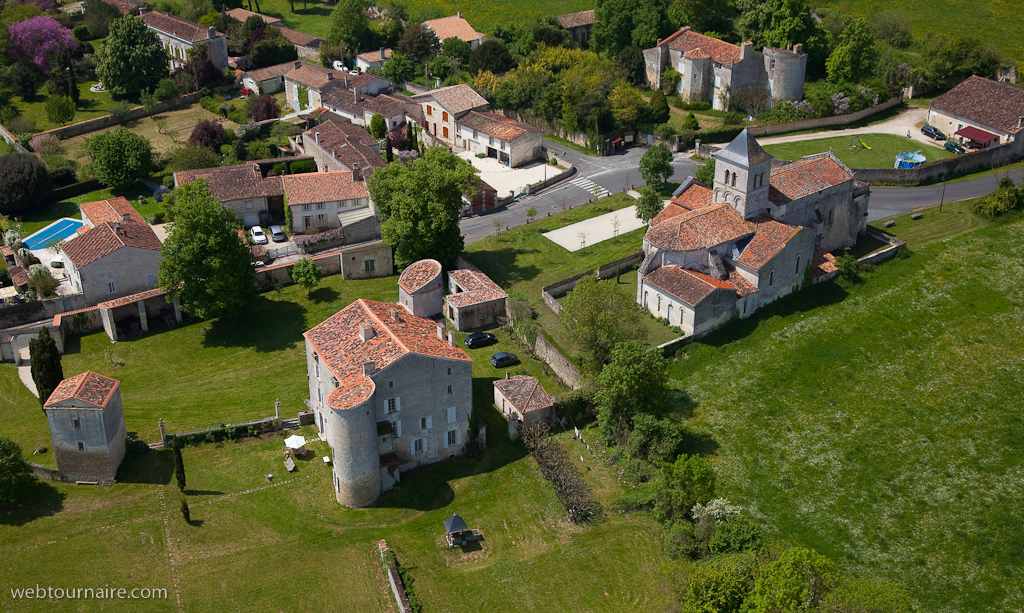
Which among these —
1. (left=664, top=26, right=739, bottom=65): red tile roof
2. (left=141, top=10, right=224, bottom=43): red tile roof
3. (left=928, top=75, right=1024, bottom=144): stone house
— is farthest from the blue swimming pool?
(left=928, top=75, right=1024, bottom=144): stone house

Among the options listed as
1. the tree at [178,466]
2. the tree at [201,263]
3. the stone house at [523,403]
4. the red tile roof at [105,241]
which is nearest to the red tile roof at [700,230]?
the stone house at [523,403]

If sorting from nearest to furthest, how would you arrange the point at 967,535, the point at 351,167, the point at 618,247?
1. the point at 967,535
2. the point at 618,247
3. the point at 351,167

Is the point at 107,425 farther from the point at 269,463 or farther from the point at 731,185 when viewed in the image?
the point at 731,185

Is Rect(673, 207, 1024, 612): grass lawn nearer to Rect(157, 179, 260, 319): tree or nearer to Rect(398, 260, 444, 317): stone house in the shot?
Rect(398, 260, 444, 317): stone house

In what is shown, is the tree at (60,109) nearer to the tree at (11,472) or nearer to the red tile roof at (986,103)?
the tree at (11,472)

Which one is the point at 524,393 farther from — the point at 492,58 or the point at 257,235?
the point at 492,58

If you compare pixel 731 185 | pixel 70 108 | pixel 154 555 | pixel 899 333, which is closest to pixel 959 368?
pixel 899 333
